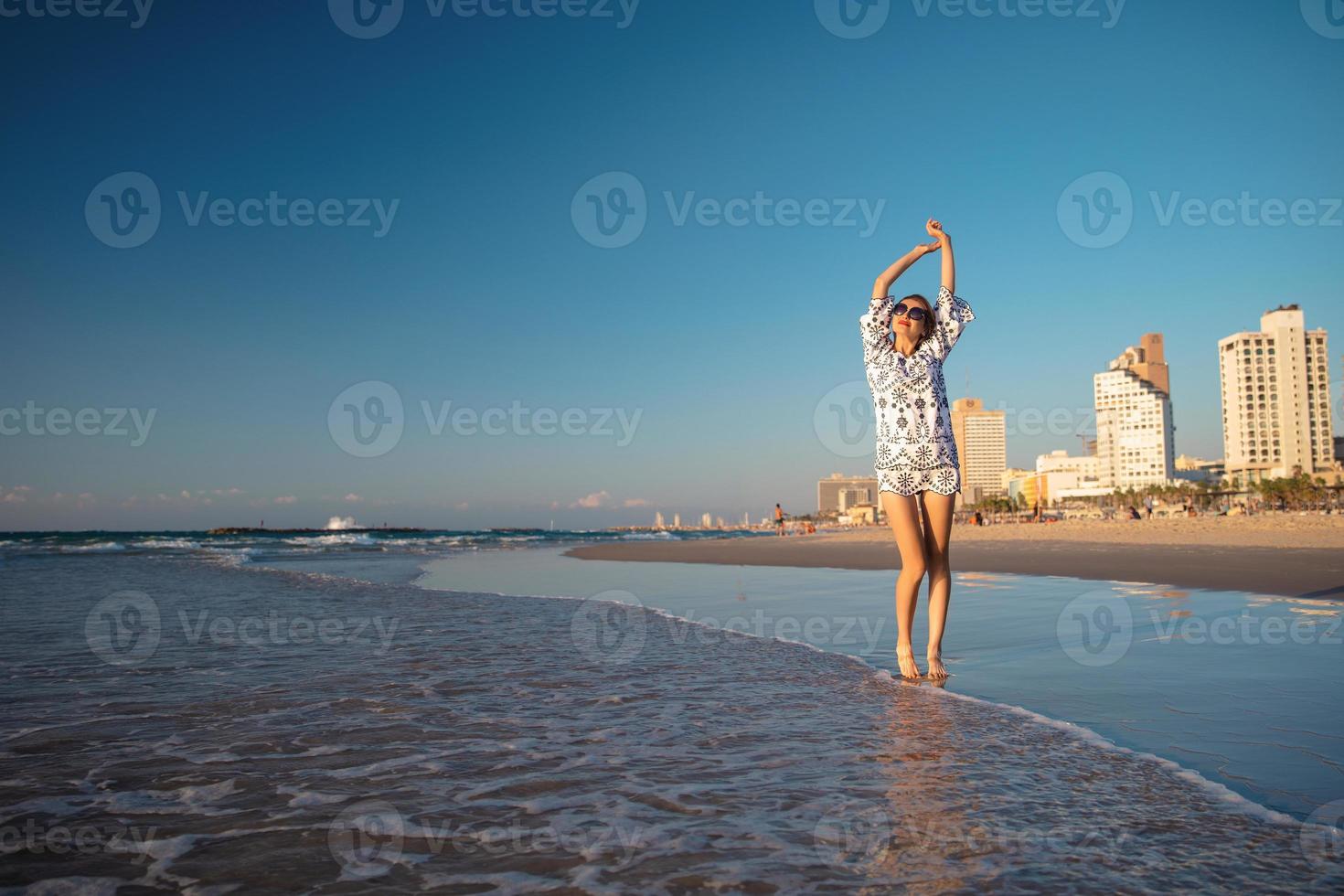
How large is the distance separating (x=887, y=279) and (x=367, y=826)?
4.08 m

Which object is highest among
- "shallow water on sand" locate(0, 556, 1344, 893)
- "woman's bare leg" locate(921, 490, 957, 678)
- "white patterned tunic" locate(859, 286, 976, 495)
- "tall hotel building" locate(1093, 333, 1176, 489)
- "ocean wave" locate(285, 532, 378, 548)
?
"tall hotel building" locate(1093, 333, 1176, 489)

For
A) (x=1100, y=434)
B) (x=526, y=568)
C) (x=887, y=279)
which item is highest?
(x=1100, y=434)

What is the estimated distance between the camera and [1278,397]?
5394 inches

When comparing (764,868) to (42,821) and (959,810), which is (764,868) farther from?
(42,821)

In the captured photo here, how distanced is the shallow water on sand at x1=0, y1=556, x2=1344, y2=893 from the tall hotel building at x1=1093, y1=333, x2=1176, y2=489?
17056 centimetres

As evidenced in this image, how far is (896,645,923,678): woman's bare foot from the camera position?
4559 millimetres

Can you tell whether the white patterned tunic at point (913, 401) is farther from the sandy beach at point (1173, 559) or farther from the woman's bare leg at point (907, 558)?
the sandy beach at point (1173, 559)

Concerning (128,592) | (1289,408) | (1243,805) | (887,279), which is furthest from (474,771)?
(1289,408)

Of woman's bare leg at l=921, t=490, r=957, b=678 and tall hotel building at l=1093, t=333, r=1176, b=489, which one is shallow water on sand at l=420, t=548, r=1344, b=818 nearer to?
woman's bare leg at l=921, t=490, r=957, b=678

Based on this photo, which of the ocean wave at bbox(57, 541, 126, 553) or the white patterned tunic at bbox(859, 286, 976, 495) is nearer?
the white patterned tunic at bbox(859, 286, 976, 495)

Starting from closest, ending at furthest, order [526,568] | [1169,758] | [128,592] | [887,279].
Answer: [1169,758]
[887,279]
[128,592]
[526,568]

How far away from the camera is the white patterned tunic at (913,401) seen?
4.76 m

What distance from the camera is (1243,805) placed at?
7.95ft

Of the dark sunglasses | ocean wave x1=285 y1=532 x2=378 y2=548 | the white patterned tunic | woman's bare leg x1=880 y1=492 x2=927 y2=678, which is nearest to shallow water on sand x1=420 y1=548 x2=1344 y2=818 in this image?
woman's bare leg x1=880 y1=492 x2=927 y2=678
